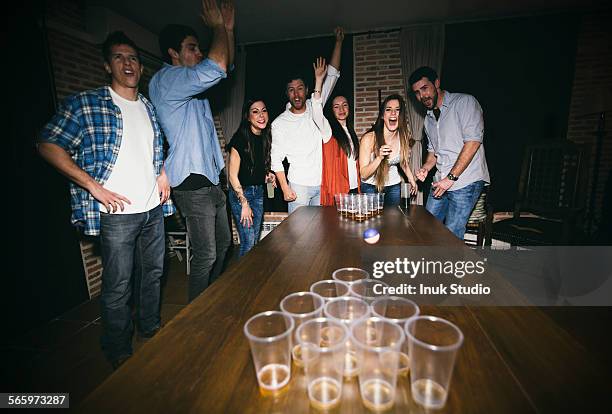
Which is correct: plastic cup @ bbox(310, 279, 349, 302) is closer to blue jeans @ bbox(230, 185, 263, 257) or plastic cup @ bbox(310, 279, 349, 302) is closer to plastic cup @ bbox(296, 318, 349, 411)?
plastic cup @ bbox(296, 318, 349, 411)

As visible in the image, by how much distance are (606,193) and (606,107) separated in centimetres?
120

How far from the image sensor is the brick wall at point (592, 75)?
3.78 meters

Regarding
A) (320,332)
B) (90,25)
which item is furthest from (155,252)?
(90,25)

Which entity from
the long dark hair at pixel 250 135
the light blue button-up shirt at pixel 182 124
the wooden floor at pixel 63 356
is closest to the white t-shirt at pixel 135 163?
the light blue button-up shirt at pixel 182 124

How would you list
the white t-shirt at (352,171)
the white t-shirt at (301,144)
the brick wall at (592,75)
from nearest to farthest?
the white t-shirt at (301,144) < the white t-shirt at (352,171) < the brick wall at (592,75)

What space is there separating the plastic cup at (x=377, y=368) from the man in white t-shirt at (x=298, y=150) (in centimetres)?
230

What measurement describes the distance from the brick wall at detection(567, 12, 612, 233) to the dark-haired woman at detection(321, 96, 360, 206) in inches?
118

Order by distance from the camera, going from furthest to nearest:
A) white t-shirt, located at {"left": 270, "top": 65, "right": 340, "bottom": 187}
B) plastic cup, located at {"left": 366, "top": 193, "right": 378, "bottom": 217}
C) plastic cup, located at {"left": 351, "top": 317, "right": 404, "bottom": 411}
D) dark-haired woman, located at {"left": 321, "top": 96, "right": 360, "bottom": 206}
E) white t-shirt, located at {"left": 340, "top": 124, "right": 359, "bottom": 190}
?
white t-shirt, located at {"left": 340, "top": 124, "right": 359, "bottom": 190} < dark-haired woman, located at {"left": 321, "top": 96, "right": 360, "bottom": 206} < white t-shirt, located at {"left": 270, "top": 65, "right": 340, "bottom": 187} < plastic cup, located at {"left": 366, "top": 193, "right": 378, "bottom": 217} < plastic cup, located at {"left": 351, "top": 317, "right": 404, "bottom": 411}

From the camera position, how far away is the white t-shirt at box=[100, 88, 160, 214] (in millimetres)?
1782

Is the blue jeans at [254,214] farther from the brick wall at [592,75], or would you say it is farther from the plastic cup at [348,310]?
the brick wall at [592,75]

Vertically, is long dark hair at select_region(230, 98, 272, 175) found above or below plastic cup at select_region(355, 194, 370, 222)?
above

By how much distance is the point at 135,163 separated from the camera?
184cm

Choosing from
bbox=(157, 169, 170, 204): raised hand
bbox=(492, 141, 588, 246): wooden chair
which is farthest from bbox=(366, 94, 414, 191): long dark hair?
bbox=(157, 169, 170, 204): raised hand

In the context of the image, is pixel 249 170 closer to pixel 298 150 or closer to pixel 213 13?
pixel 298 150
